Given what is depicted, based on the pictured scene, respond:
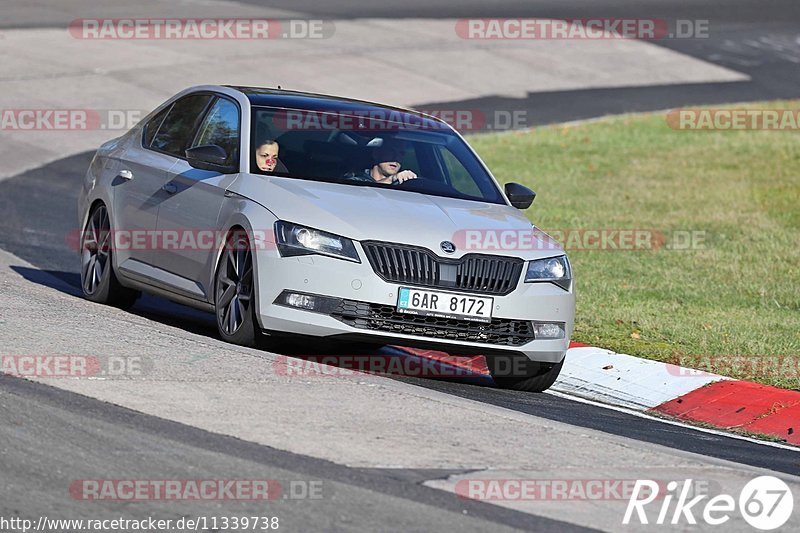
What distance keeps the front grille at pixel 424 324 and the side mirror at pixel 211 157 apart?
1.46 meters

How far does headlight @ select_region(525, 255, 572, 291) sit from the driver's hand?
1.18 meters

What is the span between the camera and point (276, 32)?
3073 centimetres

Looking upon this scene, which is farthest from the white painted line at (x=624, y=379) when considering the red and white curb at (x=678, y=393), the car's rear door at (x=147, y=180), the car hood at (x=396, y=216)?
the car's rear door at (x=147, y=180)

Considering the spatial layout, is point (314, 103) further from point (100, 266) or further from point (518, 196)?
point (100, 266)

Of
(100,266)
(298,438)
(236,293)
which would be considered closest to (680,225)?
(100,266)

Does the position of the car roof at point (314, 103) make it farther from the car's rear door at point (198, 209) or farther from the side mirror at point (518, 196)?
the side mirror at point (518, 196)

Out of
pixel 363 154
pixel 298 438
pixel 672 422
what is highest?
pixel 363 154

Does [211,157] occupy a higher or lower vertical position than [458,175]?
higher

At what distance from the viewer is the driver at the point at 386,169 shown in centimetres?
1005

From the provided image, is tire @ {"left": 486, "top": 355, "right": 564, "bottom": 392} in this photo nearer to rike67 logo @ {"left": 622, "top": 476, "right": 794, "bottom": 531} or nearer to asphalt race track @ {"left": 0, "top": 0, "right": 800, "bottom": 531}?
asphalt race track @ {"left": 0, "top": 0, "right": 800, "bottom": 531}

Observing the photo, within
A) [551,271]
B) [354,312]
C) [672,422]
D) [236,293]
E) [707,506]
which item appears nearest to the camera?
[707,506]

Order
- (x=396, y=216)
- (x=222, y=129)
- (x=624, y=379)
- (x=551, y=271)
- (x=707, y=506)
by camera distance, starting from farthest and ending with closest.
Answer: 1. (x=624, y=379)
2. (x=222, y=129)
3. (x=551, y=271)
4. (x=396, y=216)
5. (x=707, y=506)

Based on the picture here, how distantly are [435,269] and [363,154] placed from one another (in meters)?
1.42

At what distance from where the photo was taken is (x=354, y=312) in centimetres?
898
